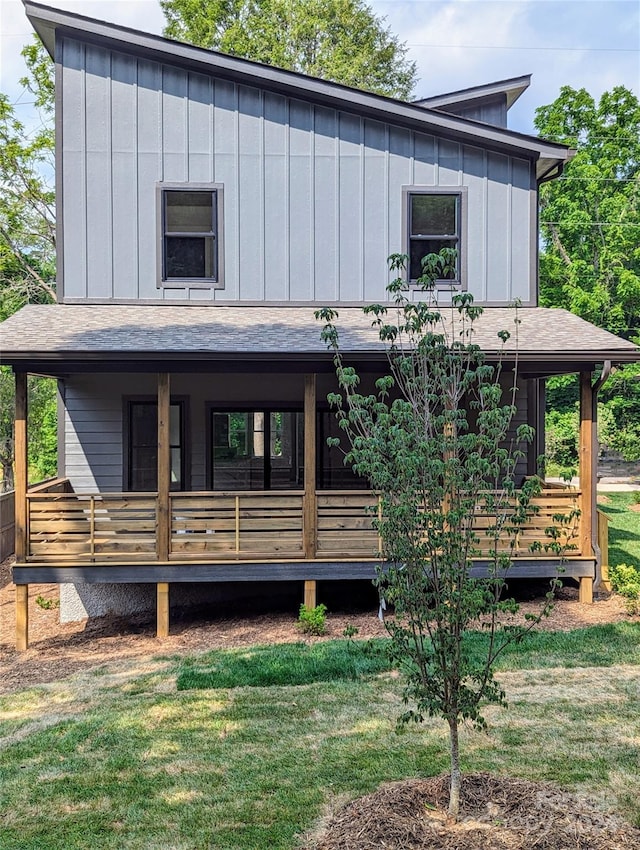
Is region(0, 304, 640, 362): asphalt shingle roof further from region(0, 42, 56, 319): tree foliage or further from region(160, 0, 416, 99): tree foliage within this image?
region(160, 0, 416, 99): tree foliage

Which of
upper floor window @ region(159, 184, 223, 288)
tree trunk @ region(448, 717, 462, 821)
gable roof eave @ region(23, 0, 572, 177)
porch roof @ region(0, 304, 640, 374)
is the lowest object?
tree trunk @ region(448, 717, 462, 821)

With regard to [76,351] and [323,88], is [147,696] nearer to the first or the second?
[76,351]

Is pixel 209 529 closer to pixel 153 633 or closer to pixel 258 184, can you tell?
pixel 153 633

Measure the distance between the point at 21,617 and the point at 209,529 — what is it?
253cm

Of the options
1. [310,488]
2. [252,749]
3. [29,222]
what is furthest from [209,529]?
[29,222]

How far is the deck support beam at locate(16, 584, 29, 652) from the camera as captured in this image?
9039mm

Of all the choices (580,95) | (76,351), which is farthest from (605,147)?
(76,351)

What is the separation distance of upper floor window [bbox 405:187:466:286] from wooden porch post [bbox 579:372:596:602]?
297 centimetres

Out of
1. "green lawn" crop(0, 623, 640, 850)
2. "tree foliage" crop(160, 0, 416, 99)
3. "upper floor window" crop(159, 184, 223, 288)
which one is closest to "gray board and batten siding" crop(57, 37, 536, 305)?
"upper floor window" crop(159, 184, 223, 288)

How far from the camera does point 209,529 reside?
934 cm

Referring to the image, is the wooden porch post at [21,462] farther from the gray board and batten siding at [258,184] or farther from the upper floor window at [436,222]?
the upper floor window at [436,222]

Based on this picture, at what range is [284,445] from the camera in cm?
1142

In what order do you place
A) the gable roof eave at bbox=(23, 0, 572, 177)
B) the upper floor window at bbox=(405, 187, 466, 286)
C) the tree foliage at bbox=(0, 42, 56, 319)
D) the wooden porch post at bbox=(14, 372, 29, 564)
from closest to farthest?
1. the wooden porch post at bbox=(14, 372, 29, 564)
2. the gable roof eave at bbox=(23, 0, 572, 177)
3. the upper floor window at bbox=(405, 187, 466, 286)
4. the tree foliage at bbox=(0, 42, 56, 319)

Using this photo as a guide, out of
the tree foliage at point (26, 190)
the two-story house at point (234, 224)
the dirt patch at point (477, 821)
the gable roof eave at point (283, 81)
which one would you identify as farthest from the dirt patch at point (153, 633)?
the tree foliage at point (26, 190)
